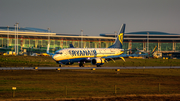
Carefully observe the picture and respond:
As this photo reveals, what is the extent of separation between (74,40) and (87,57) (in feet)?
385

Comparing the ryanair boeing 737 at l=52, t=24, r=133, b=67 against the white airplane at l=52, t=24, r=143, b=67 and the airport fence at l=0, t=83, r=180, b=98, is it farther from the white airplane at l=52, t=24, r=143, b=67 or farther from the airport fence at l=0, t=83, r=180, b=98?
the airport fence at l=0, t=83, r=180, b=98

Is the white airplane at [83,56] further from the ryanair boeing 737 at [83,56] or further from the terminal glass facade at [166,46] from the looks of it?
the terminal glass facade at [166,46]

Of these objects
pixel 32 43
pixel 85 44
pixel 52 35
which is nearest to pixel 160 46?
pixel 85 44

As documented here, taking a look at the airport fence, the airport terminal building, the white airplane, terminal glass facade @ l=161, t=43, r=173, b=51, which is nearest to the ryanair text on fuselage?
the white airplane

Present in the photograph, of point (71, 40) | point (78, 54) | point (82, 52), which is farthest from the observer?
point (71, 40)

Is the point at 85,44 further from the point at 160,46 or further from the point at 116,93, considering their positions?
the point at 116,93

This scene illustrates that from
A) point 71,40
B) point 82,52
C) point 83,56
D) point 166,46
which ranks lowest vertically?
point 83,56

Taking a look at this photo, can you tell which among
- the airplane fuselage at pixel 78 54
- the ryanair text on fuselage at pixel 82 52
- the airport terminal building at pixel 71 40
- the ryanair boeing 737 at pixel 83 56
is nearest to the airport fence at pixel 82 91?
the airplane fuselage at pixel 78 54

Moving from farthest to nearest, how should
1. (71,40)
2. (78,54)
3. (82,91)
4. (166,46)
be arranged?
(166,46)
(71,40)
(78,54)
(82,91)

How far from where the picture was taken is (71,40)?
185 m

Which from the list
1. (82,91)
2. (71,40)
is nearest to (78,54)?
(82,91)

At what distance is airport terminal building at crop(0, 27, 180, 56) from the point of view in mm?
171750

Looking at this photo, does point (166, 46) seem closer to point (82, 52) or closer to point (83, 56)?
point (83, 56)

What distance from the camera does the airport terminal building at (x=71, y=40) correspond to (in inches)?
6762
